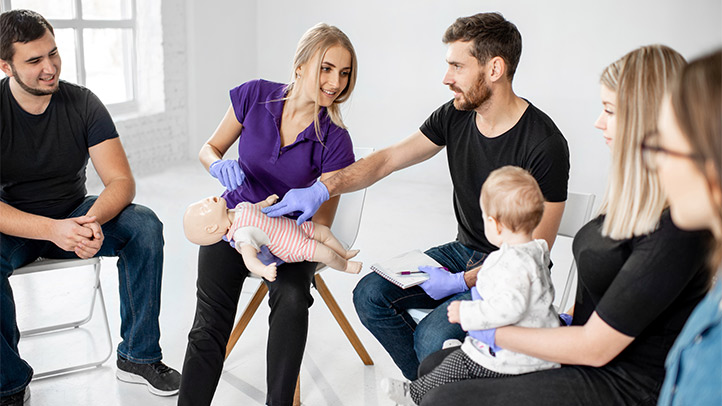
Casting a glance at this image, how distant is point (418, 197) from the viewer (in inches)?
193

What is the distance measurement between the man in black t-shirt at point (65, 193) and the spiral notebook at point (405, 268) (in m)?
0.82

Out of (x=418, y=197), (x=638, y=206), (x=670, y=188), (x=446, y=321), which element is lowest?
(x=418, y=197)

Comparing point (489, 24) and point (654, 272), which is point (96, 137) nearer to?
point (489, 24)

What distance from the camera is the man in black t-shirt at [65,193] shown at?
83.5 inches

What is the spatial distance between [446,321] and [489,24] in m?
0.94

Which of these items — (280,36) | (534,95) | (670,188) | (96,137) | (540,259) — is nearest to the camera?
(670,188)

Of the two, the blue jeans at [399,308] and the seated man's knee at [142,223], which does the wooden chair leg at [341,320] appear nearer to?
the blue jeans at [399,308]

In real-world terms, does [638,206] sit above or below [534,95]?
above

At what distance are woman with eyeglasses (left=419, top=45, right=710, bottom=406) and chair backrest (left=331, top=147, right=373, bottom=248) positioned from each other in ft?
3.34

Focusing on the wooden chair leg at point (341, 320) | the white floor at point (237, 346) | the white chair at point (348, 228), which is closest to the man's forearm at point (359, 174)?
the white chair at point (348, 228)

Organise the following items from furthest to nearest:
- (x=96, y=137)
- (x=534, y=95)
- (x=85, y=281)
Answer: (x=534, y=95), (x=85, y=281), (x=96, y=137)

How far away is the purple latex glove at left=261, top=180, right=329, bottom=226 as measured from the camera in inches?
83.4

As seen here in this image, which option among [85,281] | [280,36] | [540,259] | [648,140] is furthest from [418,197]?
[648,140]

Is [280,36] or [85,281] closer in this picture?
[85,281]
